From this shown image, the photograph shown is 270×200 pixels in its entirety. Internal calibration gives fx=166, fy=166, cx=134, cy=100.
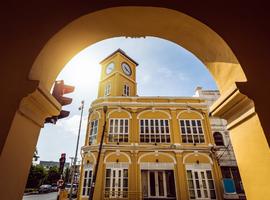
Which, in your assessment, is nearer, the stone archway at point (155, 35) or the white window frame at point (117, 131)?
the stone archway at point (155, 35)

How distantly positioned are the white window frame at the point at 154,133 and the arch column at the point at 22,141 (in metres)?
13.1

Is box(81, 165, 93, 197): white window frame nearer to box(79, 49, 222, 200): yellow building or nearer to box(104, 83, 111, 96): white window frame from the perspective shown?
box(79, 49, 222, 200): yellow building

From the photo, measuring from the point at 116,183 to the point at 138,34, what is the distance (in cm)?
1273

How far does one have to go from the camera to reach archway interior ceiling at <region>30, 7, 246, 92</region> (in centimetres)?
164

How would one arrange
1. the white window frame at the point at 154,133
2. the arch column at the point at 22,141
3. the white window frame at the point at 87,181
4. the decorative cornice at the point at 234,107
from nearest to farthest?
the arch column at the point at 22,141 → the decorative cornice at the point at 234,107 → the white window frame at the point at 87,181 → the white window frame at the point at 154,133

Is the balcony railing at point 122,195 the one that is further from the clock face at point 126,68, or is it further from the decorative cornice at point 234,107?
the decorative cornice at point 234,107

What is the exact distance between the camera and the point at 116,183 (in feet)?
41.2

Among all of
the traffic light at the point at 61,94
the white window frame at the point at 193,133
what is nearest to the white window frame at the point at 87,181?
the white window frame at the point at 193,133

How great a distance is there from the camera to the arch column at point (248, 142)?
133 cm

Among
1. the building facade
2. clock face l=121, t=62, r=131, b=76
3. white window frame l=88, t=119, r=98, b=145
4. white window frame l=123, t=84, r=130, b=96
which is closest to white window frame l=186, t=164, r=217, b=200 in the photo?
the building facade

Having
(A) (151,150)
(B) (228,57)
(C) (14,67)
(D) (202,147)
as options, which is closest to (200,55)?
(B) (228,57)

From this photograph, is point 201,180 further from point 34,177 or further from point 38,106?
point 34,177

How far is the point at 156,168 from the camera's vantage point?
13.2 meters

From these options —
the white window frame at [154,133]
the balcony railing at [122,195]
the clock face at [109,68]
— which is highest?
the clock face at [109,68]
